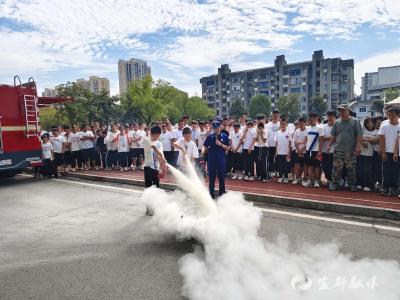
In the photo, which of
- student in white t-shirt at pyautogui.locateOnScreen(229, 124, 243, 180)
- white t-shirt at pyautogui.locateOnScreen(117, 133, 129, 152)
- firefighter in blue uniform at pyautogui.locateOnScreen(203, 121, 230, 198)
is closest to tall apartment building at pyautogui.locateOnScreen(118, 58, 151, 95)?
white t-shirt at pyautogui.locateOnScreen(117, 133, 129, 152)

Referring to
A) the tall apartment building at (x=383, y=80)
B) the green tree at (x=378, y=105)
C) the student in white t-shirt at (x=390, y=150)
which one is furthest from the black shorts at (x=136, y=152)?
the tall apartment building at (x=383, y=80)

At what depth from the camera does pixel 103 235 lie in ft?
16.8

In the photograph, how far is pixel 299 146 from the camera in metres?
8.21

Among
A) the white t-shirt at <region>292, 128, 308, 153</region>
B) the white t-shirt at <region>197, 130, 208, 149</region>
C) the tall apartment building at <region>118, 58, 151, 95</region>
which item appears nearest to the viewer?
the white t-shirt at <region>292, 128, 308, 153</region>

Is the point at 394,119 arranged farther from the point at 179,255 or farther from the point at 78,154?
Result: the point at 78,154

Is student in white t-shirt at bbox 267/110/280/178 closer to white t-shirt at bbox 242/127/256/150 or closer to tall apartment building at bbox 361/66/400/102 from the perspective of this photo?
white t-shirt at bbox 242/127/256/150

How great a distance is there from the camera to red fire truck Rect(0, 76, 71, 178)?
969cm

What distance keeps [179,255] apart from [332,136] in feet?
16.4

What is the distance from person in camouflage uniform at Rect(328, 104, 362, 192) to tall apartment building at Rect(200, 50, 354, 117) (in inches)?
2982

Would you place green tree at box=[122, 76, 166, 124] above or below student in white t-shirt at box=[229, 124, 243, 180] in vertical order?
above

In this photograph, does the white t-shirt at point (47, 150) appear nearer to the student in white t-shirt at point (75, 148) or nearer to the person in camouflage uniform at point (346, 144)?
the student in white t-shirt at point (75, 148)

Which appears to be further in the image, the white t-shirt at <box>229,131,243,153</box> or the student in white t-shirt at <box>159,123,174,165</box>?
the student in white t-shirt at <box>159,123,174,165</box>

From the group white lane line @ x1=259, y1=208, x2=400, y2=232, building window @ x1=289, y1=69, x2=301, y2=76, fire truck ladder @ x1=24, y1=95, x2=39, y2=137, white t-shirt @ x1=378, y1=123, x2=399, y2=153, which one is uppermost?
building window @ x1=289, y1=69, x2=301, y2=76

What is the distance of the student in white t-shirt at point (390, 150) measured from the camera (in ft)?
22.0
